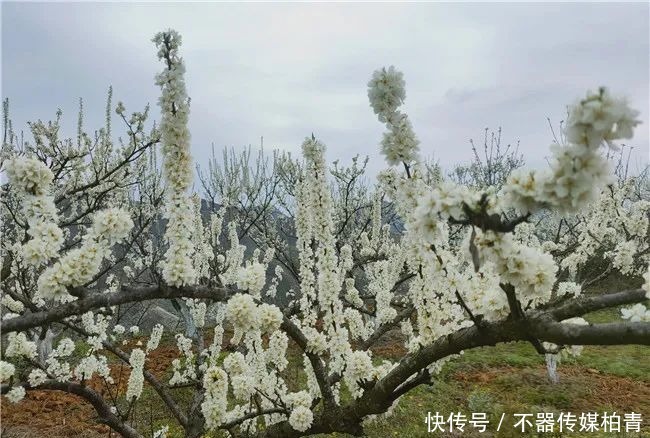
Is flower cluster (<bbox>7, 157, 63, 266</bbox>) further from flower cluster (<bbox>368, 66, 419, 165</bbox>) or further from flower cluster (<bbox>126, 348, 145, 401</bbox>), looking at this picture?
flower cluster (<bbox>126, 348, 145, 401</bbox>)

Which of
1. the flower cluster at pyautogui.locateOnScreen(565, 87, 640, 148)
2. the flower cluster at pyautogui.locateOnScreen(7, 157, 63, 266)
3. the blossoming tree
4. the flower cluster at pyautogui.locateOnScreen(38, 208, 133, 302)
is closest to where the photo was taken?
the flower cluster at pyautogui.locateOnScreen(565, 87, 640, 148)

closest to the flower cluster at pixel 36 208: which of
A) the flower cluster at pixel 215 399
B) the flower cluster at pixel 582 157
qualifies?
the flower cluster at pixel 215 399

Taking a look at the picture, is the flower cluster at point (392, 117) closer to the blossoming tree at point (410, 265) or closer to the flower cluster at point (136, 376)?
the blossoming tree at point (410, 265)

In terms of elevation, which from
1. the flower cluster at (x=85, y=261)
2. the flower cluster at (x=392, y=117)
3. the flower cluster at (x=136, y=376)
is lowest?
the flower cluster at (x=136, y=376)

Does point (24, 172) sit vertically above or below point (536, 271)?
above

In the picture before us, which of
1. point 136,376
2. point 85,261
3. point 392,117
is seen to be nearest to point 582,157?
point 392,117

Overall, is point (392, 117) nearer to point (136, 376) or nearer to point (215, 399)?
point (215, 399)

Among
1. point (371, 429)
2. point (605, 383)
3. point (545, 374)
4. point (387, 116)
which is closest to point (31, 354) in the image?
point (387, 116)

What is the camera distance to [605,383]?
14.2 metres

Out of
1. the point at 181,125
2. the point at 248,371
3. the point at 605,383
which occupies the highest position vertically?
the point at 181,125

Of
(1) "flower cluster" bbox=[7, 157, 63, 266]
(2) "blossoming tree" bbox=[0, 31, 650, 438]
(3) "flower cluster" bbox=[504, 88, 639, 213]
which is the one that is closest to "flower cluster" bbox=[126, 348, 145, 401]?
(2) "blossoming tree" bbox=[0, 31, 650, 438]

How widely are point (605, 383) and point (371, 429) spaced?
26.7 ft

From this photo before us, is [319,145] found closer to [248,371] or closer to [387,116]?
[387,116]

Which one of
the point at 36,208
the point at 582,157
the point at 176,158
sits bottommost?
the point at 582,157
